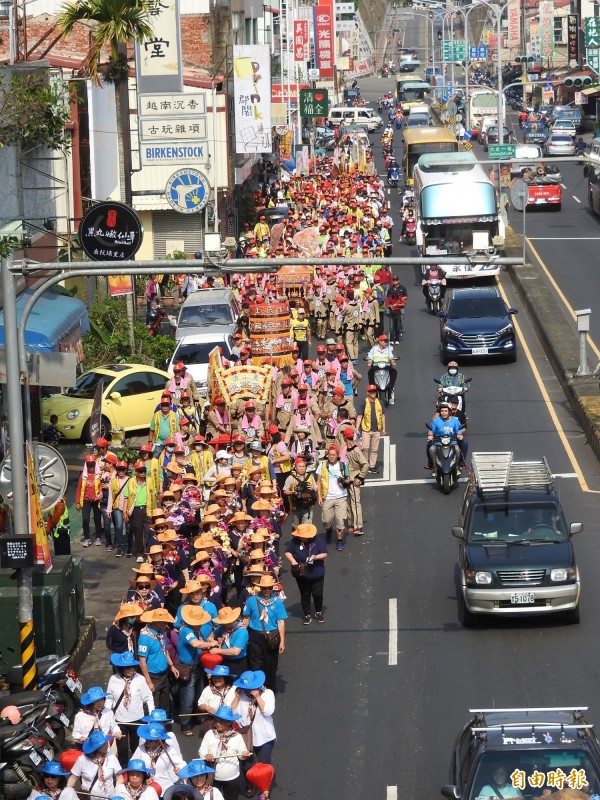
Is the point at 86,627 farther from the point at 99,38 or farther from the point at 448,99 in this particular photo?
the point at 448,99

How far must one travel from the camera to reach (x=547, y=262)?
4962 cm

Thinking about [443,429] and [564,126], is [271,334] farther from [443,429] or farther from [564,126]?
[564,126]

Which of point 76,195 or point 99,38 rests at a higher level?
point 99,38

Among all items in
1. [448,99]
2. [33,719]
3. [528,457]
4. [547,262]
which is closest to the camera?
[33,719]

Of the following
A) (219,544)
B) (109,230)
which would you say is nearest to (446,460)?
(219,544)

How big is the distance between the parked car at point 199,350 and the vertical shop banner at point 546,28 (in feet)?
340

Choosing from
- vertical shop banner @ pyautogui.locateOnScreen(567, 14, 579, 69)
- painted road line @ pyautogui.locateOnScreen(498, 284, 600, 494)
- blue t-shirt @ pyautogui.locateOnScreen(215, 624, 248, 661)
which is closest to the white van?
vertical shop banner @ pyautogui.locateOnScreen(567, 14, 579, 69)

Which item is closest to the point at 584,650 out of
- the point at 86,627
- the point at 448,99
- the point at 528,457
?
the point at 86,627

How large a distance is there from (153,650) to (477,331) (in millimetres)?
Result: 21067

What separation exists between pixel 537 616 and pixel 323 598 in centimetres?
294

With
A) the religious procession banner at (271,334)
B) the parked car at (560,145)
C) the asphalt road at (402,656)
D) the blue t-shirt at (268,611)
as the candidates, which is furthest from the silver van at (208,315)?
the parked car at (560,145)

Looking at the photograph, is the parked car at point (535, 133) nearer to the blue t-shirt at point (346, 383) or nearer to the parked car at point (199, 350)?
the parked car at point (199, 350)

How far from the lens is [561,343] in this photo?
3581 centimetres

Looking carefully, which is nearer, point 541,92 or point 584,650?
point 584,650
